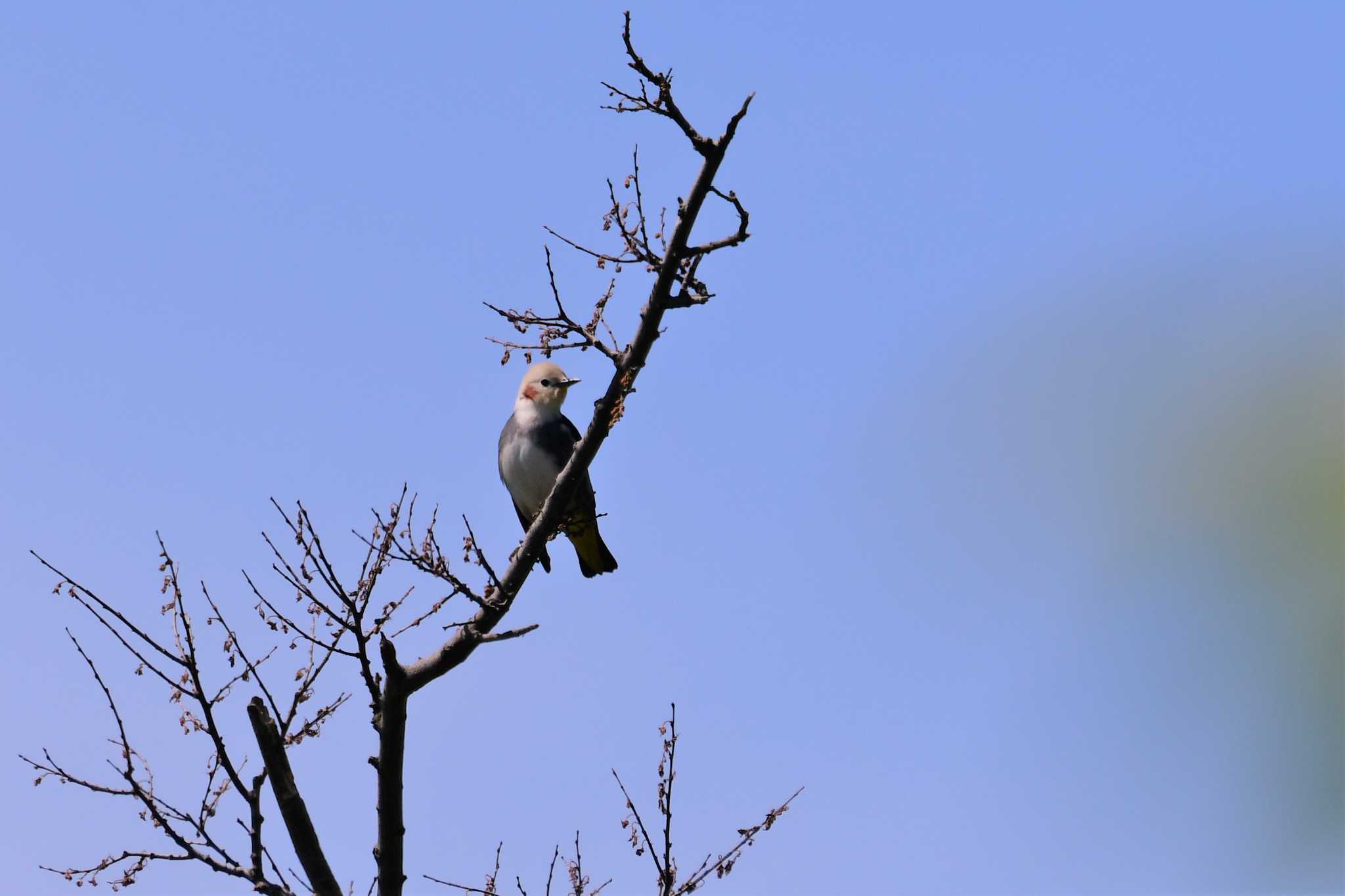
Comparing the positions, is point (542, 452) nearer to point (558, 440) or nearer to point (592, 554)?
point (558, 440)

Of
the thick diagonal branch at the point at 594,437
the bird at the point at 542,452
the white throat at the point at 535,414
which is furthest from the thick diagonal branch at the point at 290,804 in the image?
the white throat at the point at 535,414

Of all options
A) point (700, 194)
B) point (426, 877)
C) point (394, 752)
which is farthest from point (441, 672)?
point (700, 194)

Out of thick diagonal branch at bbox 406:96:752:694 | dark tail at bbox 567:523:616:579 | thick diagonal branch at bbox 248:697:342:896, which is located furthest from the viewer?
dark tail at bbox 567:523:616:579

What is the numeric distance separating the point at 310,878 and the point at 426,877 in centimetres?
116

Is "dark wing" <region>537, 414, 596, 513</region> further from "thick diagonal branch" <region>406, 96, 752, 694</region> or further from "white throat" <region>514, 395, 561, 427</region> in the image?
"thick diagonal branch" <region>406, 96, 752, 694</region>

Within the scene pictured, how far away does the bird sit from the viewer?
29.6ft

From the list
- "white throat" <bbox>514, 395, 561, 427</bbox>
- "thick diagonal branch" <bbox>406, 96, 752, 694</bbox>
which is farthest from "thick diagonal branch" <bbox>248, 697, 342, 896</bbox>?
"white throat" <bbox>514, 395, 561, 427</bbox>

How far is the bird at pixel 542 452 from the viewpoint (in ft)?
29.6

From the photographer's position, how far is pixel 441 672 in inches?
223

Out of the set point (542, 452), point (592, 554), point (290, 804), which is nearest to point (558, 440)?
point (542, 452)

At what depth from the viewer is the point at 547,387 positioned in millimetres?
9250

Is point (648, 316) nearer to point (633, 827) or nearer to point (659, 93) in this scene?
point (659, 93)

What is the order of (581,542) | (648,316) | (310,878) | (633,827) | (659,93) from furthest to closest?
1. (581,542)
2. (633,827)
3. (310,878)
4. (648,316)
5. (659,93)

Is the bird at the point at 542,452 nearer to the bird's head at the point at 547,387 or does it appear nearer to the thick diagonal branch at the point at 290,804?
the bird's head at the point at 547,387
